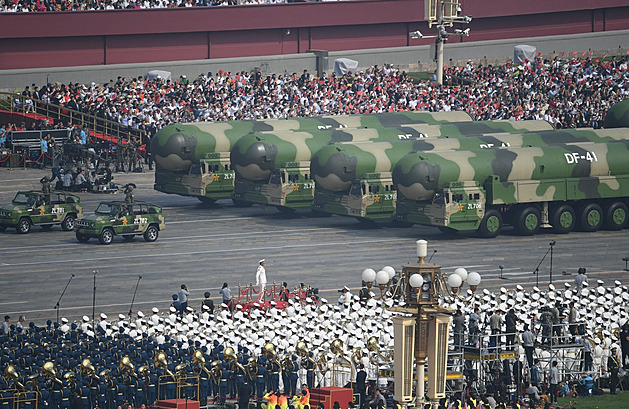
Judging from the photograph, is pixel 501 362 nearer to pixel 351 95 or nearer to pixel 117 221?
pixel 117 221

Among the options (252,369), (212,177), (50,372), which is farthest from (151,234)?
(50,372)

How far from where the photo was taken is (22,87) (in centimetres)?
6812

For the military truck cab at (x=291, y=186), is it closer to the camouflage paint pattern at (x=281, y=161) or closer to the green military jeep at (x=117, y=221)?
the camouflage paint pattern at (x=281, y=161)

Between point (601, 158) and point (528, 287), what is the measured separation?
1102 cm

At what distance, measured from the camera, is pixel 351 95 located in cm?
6994

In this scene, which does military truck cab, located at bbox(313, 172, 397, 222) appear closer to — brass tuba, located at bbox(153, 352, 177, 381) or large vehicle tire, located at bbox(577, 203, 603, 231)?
large vehicle tire, located at bbox(577, 203, 603, 231)

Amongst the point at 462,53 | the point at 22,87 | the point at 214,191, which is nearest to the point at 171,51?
the point at 22,87

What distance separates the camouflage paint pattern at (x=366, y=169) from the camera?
50594mm

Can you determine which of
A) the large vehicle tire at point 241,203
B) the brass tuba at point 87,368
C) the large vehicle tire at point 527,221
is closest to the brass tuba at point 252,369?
the brass tuba at point 87,368

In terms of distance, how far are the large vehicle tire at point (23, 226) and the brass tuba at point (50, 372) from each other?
22.8 m

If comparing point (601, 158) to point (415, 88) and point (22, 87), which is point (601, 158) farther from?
point (22, 87)

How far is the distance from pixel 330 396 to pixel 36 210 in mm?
23926

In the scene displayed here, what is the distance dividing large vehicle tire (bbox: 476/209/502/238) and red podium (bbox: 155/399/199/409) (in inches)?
921

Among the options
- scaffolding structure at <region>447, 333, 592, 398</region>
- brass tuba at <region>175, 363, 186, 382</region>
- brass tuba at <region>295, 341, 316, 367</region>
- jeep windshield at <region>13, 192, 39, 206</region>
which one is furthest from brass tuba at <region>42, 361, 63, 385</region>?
jeep windshield at <region>13, 192, 39, 206</region>
